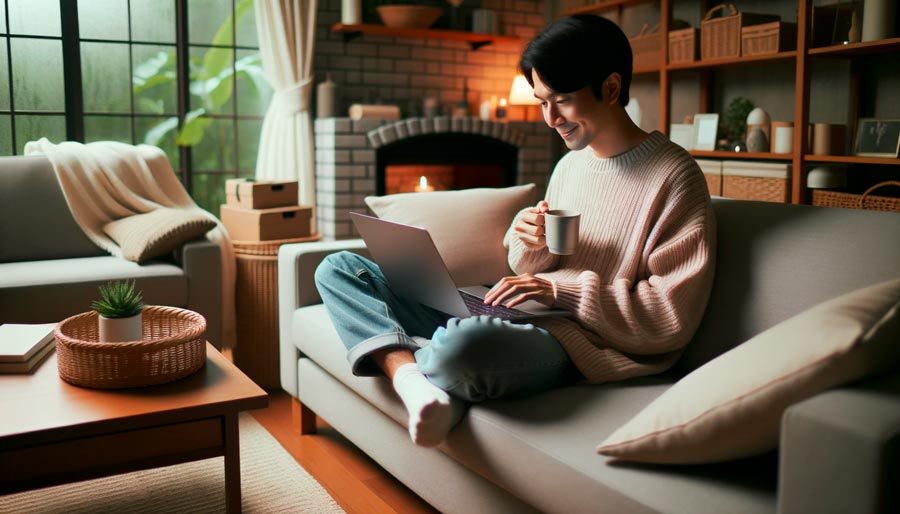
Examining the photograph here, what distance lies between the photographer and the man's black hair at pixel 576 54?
1.72 m

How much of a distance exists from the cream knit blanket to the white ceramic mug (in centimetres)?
152

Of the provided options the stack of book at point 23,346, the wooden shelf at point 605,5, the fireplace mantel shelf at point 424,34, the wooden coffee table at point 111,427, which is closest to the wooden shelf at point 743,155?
the wooden shelf at point 605,5

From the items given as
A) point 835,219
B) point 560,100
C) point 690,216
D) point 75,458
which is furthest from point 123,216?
point 835,219

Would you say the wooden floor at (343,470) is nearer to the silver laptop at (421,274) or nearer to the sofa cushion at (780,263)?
the silver laptop at (421,274)

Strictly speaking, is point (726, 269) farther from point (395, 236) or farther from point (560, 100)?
point (395, 236)

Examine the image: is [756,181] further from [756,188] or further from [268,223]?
[268,223]

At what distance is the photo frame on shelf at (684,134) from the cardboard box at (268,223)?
1.87 m

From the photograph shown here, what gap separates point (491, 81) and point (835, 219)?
140 inches

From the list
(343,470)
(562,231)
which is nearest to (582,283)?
(562,231)

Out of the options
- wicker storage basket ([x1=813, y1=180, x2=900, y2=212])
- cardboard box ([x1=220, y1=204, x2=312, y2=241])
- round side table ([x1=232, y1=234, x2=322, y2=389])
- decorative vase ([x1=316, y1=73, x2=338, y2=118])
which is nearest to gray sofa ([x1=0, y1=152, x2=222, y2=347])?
round side table ([x1=232, y1=234, x2=322, y2=389])

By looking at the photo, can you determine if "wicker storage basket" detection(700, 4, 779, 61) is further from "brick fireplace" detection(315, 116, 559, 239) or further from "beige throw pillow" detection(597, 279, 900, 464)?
"beige throw pillow" detection(597, 279, 900, 464)

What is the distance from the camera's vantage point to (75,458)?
1.48 meters

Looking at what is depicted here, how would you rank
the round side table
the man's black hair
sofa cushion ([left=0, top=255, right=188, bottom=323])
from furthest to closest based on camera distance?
the round side table → sofa cushion ([left=0, top=255, right=188, bottom=323]) → the man's black hair

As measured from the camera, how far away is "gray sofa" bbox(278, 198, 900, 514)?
0.94 metres
